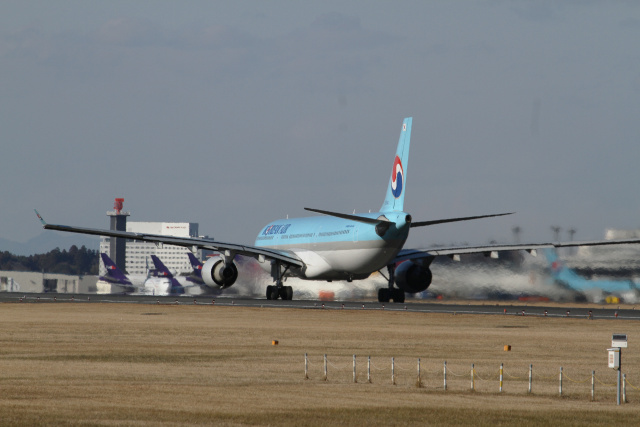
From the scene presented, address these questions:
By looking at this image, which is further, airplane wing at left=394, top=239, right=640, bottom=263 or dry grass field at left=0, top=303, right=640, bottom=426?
airplane wing at left=394, top=239, right=640, bottom=263

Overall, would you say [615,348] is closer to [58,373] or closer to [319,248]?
[58,373]

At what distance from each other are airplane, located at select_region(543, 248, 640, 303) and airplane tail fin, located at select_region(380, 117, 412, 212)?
10.7 m

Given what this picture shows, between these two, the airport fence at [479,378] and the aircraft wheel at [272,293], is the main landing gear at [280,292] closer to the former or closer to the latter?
the aircraft wheel at [272,293]

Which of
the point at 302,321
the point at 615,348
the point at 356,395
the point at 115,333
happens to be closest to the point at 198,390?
the point at 356,395

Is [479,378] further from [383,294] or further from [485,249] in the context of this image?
[383,294]

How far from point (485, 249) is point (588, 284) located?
22.2 feet

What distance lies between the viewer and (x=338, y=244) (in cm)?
7250

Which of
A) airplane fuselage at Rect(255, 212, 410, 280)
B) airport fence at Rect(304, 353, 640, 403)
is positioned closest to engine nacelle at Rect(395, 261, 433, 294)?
airplane fuselage at Rect(255, 212, 410, 280)

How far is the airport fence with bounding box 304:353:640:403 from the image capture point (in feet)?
92.8

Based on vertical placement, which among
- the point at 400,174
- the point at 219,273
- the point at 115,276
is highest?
the point at 400,174

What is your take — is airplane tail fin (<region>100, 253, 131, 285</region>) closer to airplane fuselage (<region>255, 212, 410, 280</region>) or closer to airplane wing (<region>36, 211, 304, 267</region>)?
airplane fuselage (<region>255, 212, 410, 280</region>)

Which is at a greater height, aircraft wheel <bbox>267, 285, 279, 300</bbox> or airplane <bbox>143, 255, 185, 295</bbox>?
airplane <bbox>143, 255, 185, 295</bbox>

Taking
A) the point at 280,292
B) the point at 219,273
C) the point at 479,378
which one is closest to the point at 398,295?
the point at 280,292

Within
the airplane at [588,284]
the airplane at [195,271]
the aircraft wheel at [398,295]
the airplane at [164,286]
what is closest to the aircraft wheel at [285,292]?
the aircraft wheel at [398,295]
